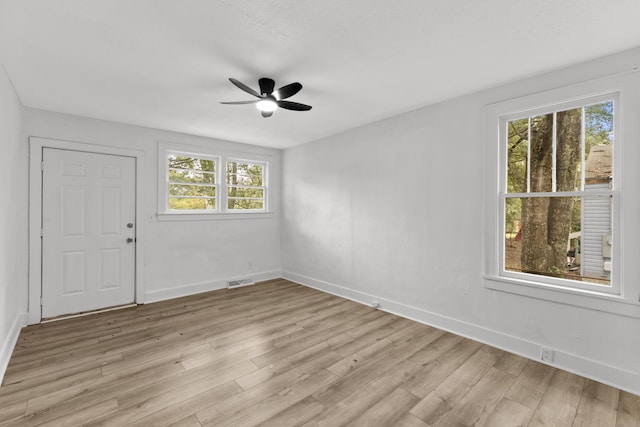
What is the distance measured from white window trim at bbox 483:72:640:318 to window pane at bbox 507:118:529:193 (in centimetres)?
8

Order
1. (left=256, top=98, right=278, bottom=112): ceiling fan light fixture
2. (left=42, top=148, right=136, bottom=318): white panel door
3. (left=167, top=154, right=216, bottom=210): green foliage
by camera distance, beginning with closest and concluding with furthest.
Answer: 1. (left=256, top=98, right=278, bottom=112): ceiling fan light fixture
2. (left=42, top=148, right=136, bottom=318): white panel door
3. (left=167, top=154, right=216, bottom=210): green foliage

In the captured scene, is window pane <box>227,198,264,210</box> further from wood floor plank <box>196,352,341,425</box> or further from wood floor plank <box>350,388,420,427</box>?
wood floor plank <box>350,388,420,427</box>

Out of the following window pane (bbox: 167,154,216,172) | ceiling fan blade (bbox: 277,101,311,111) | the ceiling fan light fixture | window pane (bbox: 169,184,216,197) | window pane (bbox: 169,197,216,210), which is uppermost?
ceiling fan blade (bbox: 277,101,311,111)

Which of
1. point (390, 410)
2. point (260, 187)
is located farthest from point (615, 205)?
point (260, 187)

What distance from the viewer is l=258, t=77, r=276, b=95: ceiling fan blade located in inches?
103

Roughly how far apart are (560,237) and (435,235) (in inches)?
44.2

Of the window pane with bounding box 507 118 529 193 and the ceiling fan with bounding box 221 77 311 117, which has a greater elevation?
the ceiling fan with bounding box 221 77 311 117

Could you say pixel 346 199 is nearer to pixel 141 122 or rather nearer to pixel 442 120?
pixel 442 120

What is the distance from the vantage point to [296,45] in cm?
215

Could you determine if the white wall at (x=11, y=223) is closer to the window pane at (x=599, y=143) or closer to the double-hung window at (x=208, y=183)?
the double-hung window at (x=208, y=183)

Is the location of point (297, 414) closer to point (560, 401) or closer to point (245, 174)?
point (560, 401)

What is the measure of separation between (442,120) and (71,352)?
4.51 m

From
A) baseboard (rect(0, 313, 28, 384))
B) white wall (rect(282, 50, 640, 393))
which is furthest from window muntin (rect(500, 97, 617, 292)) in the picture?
baseboard (rect(0, 313, 28, 384))

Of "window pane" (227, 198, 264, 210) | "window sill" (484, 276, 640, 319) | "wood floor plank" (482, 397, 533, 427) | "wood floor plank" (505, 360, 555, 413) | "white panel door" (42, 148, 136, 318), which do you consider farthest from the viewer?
"window pane" (227, 198, 264, 210)
